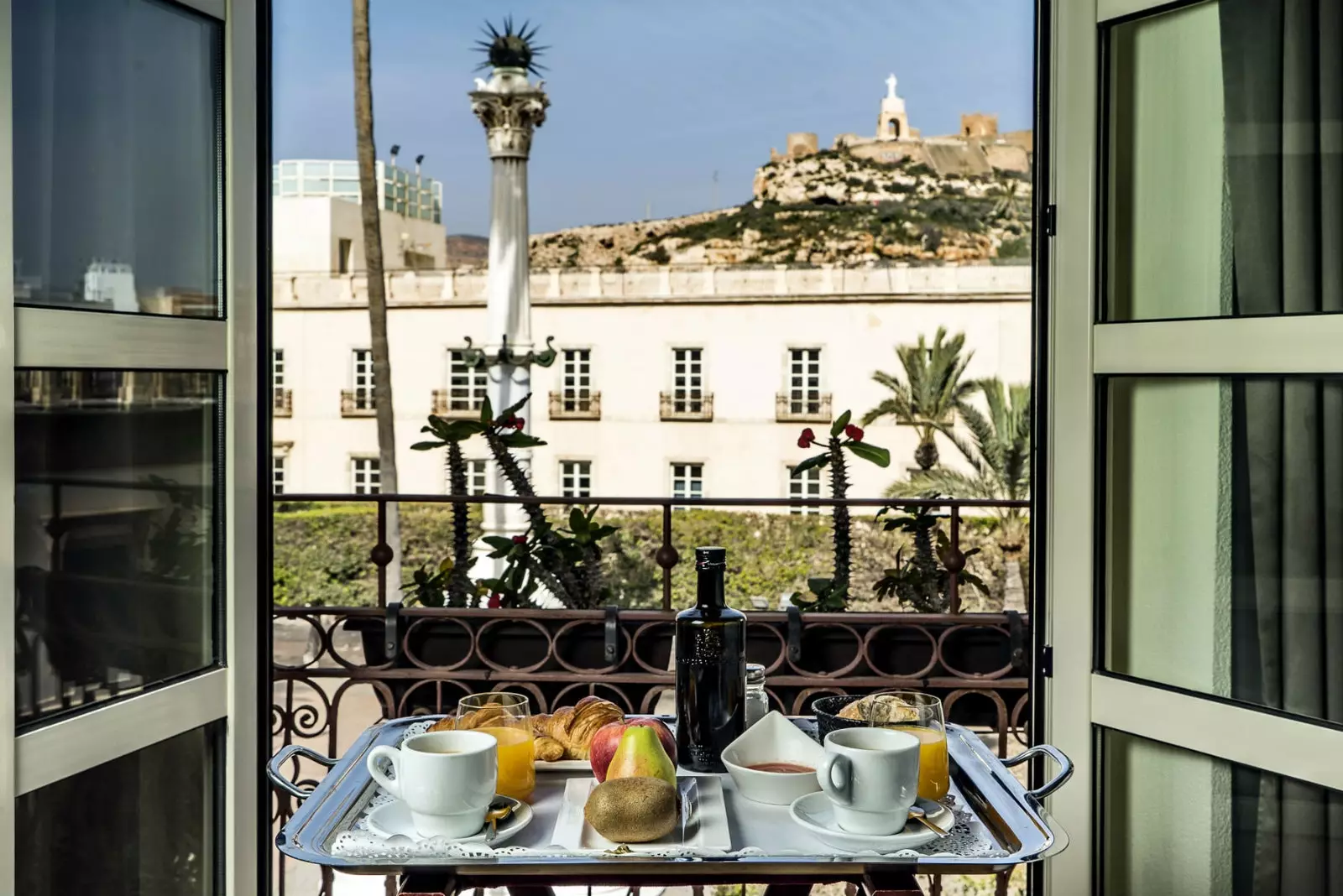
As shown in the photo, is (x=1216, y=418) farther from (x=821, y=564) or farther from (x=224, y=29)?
(x=821, y=564)

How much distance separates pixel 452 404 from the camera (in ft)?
60.4

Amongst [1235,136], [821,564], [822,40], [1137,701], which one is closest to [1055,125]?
[1235,136]

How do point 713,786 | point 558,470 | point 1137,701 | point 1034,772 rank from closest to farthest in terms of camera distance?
point 713,786 → point 1137,701 → point 1034,772 → point 558,470

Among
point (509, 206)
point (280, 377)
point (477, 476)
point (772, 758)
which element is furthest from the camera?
point (477, 476)

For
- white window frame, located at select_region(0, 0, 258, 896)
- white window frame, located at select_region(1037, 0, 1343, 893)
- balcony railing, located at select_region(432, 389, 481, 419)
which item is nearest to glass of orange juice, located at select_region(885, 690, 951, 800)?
white window frame, located at select_region(1037, 0, 1343, 893)

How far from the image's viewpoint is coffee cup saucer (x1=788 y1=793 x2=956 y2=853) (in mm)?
1055

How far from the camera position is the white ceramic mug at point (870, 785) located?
3.46 feet

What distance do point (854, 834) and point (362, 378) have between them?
18.3 m

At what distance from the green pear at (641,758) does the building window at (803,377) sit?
16604mm

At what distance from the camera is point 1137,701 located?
1.69 meters

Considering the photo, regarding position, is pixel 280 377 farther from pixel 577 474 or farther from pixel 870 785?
pixel 870 785

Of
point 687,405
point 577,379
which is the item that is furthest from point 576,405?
point 687,405

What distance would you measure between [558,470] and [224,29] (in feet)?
54.3

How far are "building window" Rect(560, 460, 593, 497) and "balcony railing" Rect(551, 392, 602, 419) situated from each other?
0.70 metres
